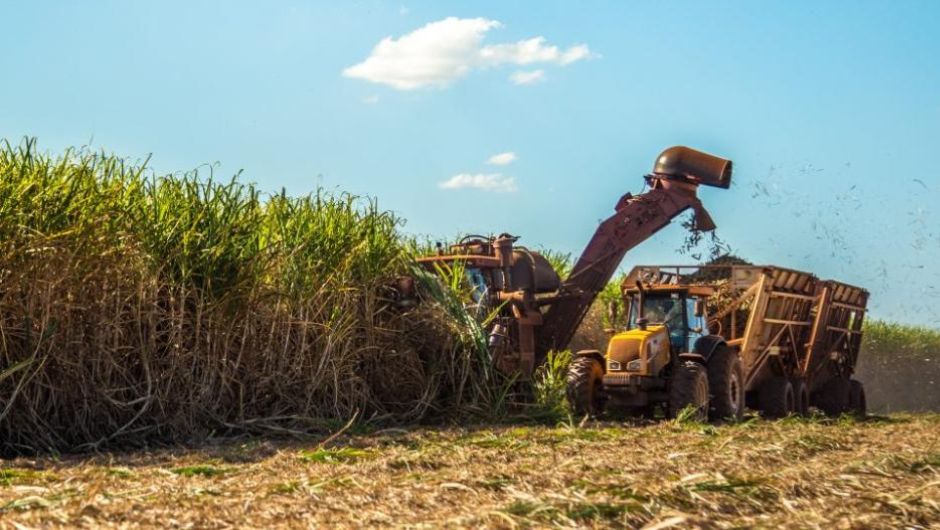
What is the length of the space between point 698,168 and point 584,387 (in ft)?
14.7

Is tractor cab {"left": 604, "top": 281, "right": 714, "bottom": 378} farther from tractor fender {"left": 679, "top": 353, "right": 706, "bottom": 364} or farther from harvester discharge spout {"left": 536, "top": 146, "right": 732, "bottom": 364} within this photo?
harvester discharge spout {"left": 536, "top": 146, "right": 732, "bottom": 364}

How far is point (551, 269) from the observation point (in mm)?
16891

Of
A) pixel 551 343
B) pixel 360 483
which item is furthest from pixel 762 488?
pixel 551 343

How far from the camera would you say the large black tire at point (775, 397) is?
16.5 meters

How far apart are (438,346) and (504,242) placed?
7.77 ft

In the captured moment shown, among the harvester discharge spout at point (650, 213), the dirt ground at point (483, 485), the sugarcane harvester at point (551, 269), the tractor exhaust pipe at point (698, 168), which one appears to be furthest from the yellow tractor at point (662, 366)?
the dirt ground at point (483, 485)

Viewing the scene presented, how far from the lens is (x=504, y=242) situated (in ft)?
49.5

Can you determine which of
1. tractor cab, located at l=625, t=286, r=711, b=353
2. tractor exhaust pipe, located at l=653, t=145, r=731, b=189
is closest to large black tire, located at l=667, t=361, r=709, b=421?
tractor cab, located at l=625, t=286, r=711, b=353

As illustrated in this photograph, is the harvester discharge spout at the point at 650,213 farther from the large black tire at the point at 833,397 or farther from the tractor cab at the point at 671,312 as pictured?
the large black tire at the point at 833,397

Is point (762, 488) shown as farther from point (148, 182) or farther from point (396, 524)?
point (148, 182)

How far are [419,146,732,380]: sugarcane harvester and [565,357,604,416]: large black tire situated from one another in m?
0.61

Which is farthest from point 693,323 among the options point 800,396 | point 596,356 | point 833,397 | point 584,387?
point 833,397

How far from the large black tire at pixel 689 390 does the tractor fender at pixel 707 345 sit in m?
0.45

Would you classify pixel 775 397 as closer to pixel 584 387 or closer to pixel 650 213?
pixel 650 213
